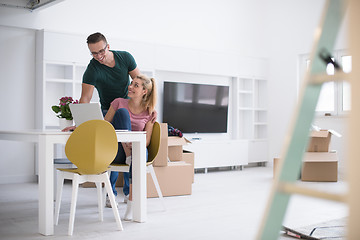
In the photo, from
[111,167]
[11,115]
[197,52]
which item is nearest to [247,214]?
[111,167]

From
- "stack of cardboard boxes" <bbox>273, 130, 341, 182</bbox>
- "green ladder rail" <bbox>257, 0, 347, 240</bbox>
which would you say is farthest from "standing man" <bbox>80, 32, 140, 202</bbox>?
"green ladder rail" <bbox>257, 0, 347, 240</bbox>

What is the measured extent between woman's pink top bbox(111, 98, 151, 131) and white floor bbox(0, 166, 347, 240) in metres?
0.69

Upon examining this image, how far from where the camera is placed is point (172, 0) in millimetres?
7141

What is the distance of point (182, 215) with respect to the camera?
368 cm

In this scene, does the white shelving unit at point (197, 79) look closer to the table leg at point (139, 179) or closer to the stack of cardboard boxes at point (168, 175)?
the stack of cardboard boxes at point (168, 175)

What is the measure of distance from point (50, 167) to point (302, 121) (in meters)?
2.15

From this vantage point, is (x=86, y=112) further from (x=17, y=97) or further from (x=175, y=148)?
(x=17, y=97)

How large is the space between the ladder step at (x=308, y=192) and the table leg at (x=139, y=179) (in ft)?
7.44

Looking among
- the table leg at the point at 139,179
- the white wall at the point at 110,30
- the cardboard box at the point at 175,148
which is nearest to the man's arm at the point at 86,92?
the table leg at the point at 139,179

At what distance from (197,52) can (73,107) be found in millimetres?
4154

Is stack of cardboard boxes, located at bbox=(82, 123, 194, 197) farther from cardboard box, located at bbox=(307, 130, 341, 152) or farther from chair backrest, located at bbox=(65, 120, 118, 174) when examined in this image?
cardboard box, located at bbox=(307, 130, 341, 152)

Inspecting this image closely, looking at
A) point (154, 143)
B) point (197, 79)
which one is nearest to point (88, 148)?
point (154, 143)

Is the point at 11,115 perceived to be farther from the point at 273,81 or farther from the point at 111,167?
the point at 273,81

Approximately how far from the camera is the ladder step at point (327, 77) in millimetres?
1049
